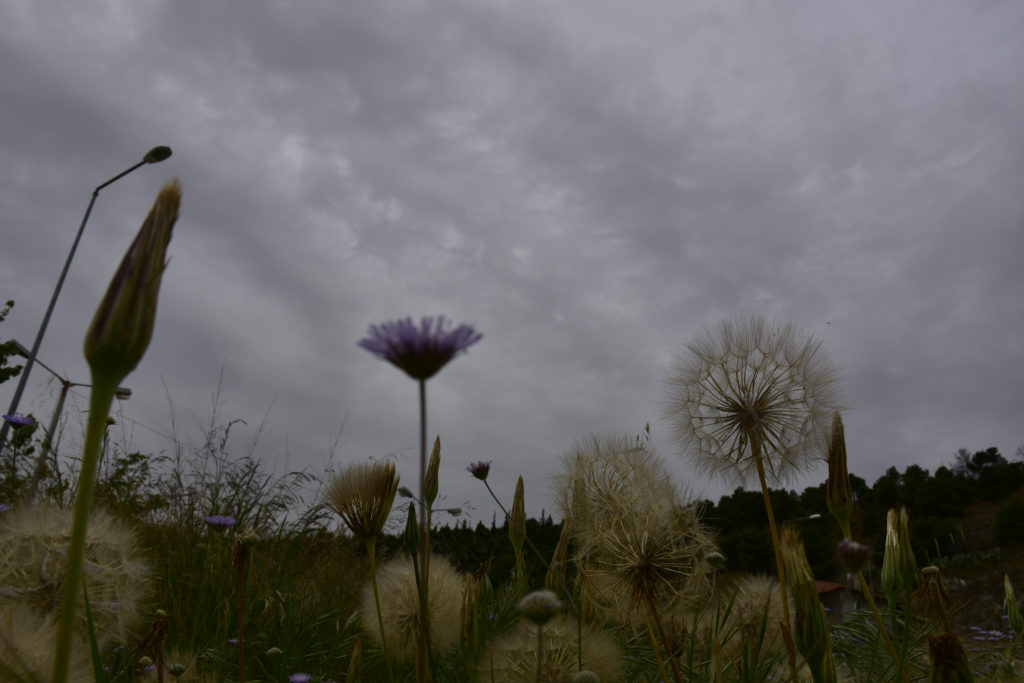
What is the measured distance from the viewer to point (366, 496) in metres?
1.98

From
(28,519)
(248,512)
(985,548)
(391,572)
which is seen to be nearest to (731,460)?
(391,572)

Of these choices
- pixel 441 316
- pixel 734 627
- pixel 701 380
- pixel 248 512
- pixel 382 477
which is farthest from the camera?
pixel 248 512

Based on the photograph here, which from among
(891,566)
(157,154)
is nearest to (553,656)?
(891,566)

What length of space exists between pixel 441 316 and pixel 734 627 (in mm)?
3137

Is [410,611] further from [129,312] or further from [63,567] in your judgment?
[129,312]

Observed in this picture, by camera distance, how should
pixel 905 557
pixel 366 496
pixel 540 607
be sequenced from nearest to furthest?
1. pixel 540 607
2. pixel 366 496
3. pixel 905 557

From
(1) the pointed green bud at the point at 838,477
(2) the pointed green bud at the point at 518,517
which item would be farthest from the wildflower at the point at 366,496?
(1) the pointed green bud at the point at 838,477

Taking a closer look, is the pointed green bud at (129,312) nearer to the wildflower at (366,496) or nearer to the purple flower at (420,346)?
the purple flower at (420,346)

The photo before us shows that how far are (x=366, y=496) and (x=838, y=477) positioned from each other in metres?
1.47

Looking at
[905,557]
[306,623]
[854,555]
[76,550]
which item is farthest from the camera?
[306,623]

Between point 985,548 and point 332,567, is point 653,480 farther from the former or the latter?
point 985,548

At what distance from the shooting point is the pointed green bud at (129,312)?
3.01 feet

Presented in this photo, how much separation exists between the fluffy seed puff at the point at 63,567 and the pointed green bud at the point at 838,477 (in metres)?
2.45

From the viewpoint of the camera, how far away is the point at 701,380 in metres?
3.11
